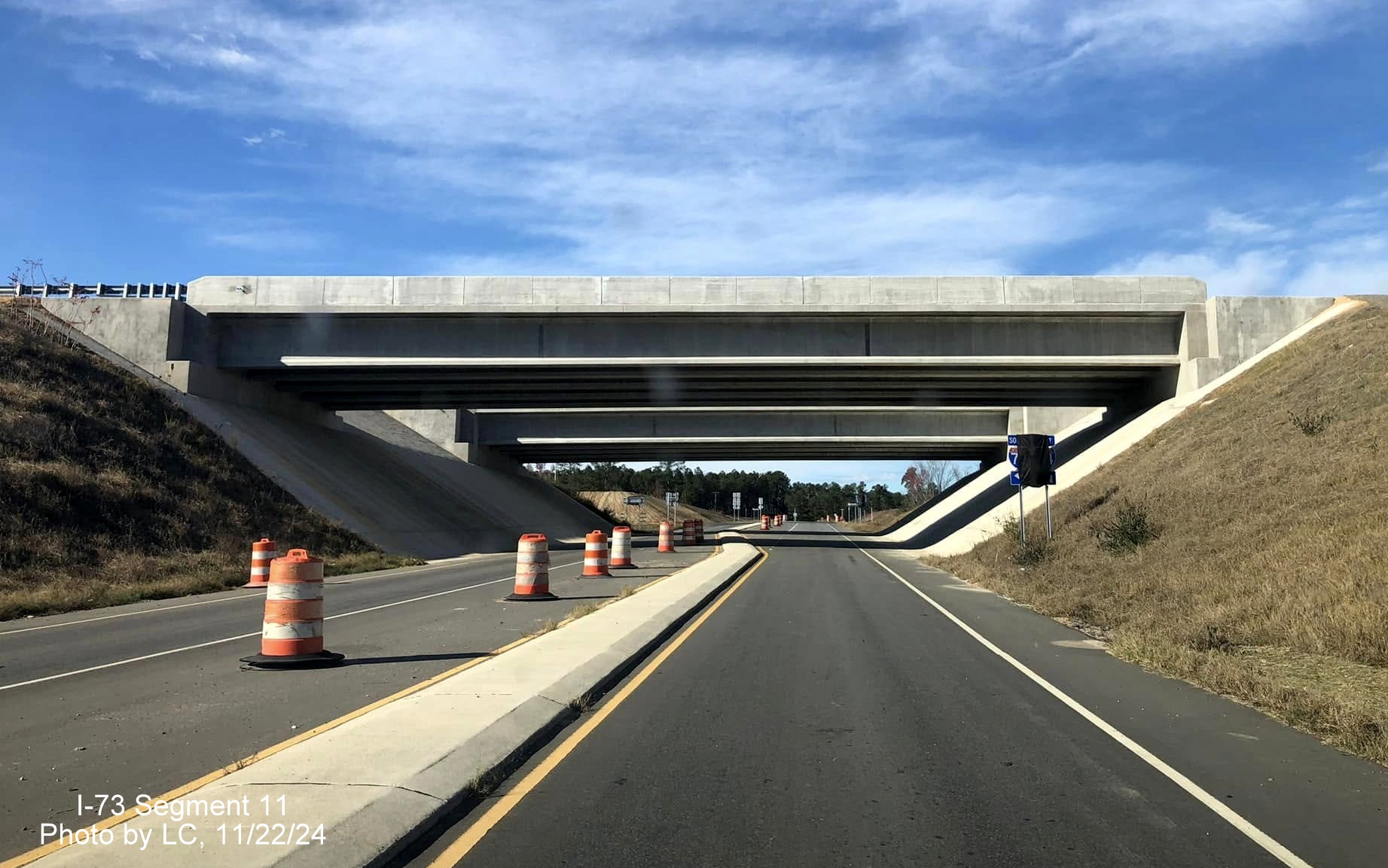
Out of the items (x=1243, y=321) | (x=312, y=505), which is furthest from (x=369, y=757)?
(x=1243, y=321)

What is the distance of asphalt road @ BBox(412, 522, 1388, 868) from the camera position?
5023mm

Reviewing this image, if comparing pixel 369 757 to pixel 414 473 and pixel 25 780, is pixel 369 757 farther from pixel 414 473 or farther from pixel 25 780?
pixel 414 473

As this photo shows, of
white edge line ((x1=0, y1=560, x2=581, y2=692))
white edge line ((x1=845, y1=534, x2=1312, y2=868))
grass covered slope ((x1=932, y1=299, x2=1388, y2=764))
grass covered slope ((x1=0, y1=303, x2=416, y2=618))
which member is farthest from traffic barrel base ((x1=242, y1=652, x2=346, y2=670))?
grass covered slope ((x1=932, y1=299, x2=1388, y2=764))

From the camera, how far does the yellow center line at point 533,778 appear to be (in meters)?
4.90

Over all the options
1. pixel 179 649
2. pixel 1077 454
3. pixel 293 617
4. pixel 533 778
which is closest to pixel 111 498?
pixel 179 649

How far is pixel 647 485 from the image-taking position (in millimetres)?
162250

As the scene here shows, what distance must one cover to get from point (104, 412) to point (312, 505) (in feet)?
22.3

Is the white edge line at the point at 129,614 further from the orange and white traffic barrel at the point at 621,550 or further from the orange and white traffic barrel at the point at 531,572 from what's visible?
the orange and white traffic barrel at the point at 621,550

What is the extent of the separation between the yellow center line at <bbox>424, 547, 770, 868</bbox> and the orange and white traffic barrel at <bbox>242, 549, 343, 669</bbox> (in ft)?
11.4

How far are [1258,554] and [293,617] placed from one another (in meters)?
13.1

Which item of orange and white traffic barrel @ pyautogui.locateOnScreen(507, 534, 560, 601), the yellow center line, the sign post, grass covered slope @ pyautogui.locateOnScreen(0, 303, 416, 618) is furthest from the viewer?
the sign post

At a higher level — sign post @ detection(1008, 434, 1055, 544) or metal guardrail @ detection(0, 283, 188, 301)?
metal guardrail @ detection(0, 283, 188, 301)

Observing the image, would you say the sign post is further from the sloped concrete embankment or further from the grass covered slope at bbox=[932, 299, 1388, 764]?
the sloped concrete embankment

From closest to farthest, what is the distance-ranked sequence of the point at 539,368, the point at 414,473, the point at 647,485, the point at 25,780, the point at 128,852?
the point at 128,852 < the point at 25,780 < the point at 539,368 < the point at 414,473 < the point at 647,485
